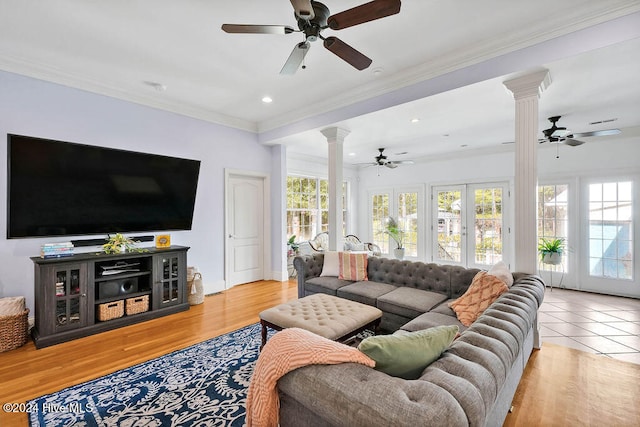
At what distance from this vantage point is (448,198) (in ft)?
21.9

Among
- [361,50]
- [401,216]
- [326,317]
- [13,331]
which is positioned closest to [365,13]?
[361,50]

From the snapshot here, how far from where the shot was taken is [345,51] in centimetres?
223

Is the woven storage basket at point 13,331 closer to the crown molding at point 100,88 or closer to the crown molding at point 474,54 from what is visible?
the crown molding at point 100,88

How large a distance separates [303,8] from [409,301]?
8.34 ft

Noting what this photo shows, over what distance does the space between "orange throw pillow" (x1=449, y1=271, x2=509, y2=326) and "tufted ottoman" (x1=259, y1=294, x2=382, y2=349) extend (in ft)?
2.26

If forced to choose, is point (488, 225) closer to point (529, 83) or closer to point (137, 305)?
point (529, 83)

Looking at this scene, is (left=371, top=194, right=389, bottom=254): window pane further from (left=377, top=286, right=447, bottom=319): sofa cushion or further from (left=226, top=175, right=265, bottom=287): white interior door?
(left=377, top=286, right=447, bottom=319): sofa cushion

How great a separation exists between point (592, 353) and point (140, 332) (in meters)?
4.53

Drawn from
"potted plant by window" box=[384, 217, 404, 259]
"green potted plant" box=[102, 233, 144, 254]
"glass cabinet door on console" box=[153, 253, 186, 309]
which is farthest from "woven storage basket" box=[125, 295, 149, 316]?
"potted plant by window" box=[384, 217, 404, 259]

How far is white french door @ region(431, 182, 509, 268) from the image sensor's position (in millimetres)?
6016

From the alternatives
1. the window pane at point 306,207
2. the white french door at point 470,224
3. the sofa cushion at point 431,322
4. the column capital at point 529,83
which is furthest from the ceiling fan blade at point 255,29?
the white french door at point 470,224

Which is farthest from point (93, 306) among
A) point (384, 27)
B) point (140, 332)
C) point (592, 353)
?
point (592, 353)

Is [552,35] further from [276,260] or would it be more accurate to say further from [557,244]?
[276,260]

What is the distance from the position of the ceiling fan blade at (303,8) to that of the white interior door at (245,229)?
137 inches
